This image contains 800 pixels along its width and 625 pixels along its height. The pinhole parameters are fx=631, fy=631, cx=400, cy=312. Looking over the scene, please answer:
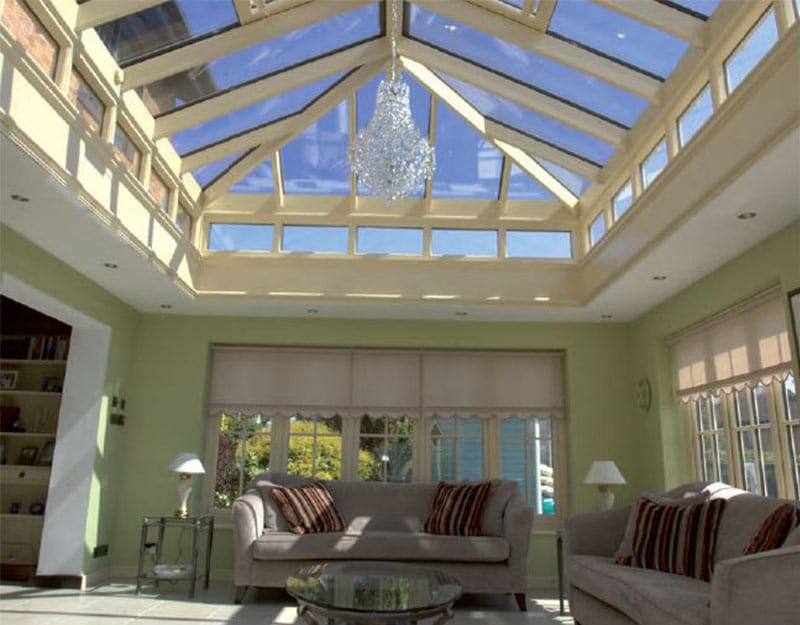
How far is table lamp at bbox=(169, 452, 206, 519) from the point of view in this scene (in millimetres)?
5453

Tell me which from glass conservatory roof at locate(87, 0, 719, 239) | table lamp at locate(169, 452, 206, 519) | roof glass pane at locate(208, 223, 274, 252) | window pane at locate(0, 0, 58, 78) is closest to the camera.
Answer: window pane at locate(0, 0, 58, 78)

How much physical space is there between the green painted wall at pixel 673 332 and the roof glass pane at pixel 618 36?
4.41 feet

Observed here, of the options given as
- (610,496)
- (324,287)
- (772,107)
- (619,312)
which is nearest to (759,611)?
(772,107)

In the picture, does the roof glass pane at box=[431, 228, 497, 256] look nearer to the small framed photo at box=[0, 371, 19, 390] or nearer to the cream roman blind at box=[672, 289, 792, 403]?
the cream roman blind at box=[672, 289, 792, 403]

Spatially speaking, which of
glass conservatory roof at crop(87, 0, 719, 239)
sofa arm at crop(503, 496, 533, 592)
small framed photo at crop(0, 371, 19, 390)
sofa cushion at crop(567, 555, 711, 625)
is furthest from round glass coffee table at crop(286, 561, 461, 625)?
small framed photo at crop(0, 371, 19, 390)

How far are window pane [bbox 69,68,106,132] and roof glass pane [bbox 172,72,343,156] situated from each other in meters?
0.99

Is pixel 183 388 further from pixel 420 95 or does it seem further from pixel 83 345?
pixel 420 95

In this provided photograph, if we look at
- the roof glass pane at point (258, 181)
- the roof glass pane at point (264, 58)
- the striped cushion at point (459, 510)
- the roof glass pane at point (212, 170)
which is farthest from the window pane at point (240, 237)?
the striped cushion at point (459, 510)

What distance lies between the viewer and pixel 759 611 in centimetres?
257

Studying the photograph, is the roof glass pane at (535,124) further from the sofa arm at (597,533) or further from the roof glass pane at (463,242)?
the sofa arm at (597,533)

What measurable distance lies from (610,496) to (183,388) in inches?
162

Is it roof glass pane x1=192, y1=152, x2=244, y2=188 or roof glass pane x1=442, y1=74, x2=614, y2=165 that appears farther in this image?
roof glass pane x1=192, y1=152, x2=244, y2=188

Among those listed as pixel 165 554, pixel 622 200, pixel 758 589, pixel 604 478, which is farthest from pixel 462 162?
pixel 165 554

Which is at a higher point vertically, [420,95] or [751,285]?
[420,95]
